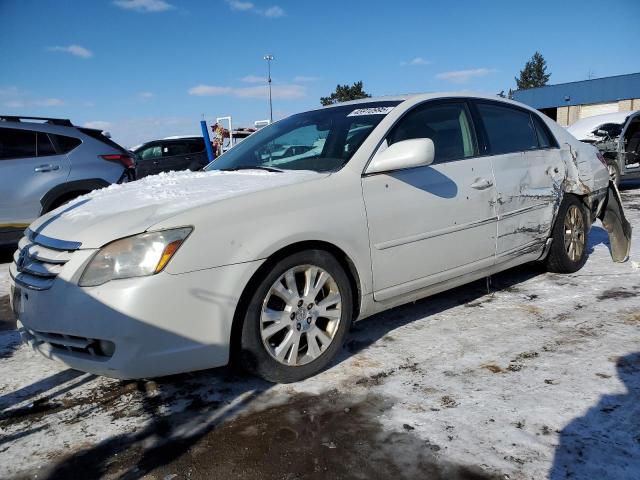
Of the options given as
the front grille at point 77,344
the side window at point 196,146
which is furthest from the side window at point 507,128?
the side window at point 196,146

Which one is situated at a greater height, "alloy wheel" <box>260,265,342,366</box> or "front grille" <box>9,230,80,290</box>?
"front grille" <box>9,230,80,290</box>

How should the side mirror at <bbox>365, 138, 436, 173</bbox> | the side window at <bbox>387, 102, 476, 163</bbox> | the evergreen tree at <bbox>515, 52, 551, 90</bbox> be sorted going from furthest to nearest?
the evergreen tree at <bbox>515, 52, 551, 90</bbox>
the side window at <bbox>387, 102, 476, 163</bbox>
the side mirror at <bbox>365, 138, 436, 173</bbox>

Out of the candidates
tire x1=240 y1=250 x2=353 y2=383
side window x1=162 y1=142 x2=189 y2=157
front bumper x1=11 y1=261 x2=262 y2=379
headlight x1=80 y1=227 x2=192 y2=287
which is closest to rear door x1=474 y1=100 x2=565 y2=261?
tire x1=240 y1=250 x2=353 y2=383

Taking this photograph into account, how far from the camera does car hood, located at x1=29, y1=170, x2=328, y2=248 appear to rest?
2430 millimetres

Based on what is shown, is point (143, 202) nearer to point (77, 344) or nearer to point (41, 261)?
point (41, 261)

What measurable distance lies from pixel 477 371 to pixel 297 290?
1056 mm

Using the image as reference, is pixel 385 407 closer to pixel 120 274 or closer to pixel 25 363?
pixel 120 274

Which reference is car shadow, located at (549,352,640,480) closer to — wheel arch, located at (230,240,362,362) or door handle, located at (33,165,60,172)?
wheel arch, located at (230,240,362,362)

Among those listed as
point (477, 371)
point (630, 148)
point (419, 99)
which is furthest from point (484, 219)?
point (630, 148)

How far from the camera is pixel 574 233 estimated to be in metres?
4.49

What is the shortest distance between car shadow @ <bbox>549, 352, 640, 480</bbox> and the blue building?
36042 mm

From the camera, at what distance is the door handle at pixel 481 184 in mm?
3494

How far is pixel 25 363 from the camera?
3.19 metres

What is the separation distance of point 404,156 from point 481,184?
0.85 metres
